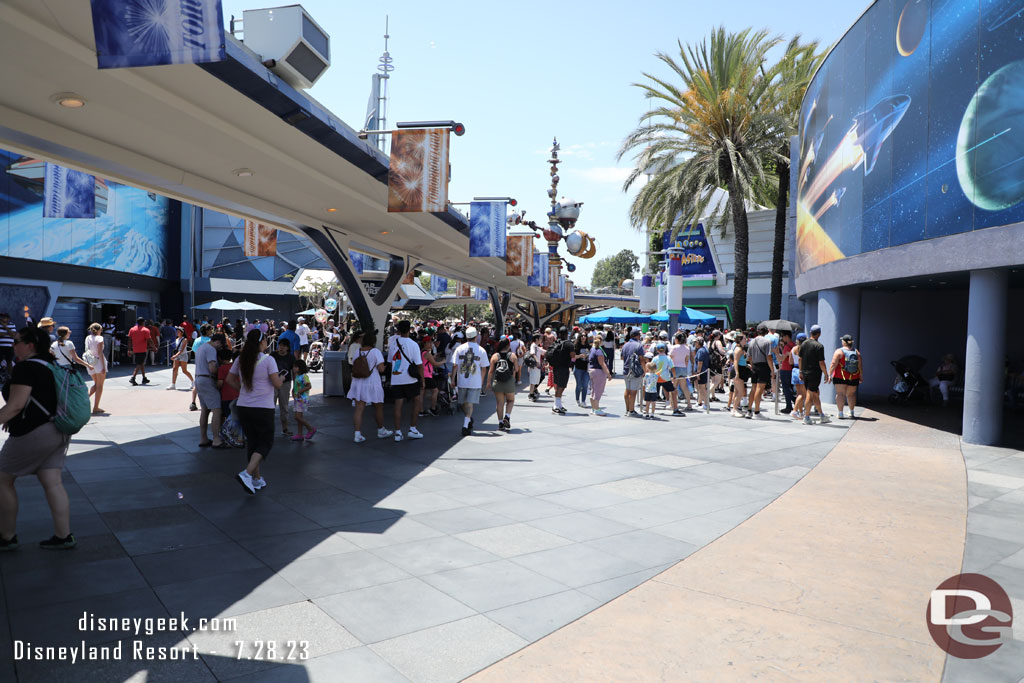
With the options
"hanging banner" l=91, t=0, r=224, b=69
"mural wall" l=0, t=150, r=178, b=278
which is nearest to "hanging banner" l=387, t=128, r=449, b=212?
"hanging banner" l=91, t=0, r=224, b=69

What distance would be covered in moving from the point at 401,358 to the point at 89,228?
24217mm

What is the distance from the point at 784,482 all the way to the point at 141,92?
873 cm

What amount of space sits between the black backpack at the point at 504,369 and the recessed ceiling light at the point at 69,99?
23.1 feet

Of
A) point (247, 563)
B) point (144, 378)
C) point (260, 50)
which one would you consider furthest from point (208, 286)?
point (247, 563)

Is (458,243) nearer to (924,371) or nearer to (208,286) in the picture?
(924,371)

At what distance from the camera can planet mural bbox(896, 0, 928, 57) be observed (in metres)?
11.5

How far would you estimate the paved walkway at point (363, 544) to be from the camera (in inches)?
147

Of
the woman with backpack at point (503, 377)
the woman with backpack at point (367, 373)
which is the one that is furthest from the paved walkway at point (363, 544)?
the woman with backpack at point (503, 377)

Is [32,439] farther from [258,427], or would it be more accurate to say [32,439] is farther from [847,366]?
[847,366]

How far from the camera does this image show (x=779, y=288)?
28000 millimetres

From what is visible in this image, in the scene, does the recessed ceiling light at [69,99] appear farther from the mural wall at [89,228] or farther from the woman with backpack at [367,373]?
the mural wall at [89,228]

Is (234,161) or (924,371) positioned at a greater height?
(234,161)

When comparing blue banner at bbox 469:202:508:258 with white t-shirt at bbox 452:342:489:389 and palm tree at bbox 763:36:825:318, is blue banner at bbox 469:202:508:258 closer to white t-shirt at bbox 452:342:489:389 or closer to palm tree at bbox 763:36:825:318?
white t-shirt at bbox 452:342:489:389

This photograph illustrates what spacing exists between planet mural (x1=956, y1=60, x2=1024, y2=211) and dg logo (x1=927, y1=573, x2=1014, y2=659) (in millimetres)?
7117
